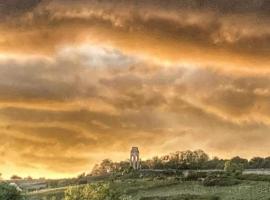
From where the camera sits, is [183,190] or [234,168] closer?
[183,190]

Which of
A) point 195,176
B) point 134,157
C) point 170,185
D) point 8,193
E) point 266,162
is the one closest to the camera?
point 8,193

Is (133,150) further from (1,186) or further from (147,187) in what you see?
(1,186)

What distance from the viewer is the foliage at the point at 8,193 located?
58.4 meters

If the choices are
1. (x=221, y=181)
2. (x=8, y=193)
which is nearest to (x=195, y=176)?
(x=221, y=181)

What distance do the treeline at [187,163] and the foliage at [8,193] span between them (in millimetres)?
56903

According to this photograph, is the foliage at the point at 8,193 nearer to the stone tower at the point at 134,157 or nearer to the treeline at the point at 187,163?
the treeline at the point at 187,163

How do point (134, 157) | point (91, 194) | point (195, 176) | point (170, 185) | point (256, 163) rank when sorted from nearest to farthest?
point (91, 194), point (170, 185), point (195, 176), point (256, 163), point (134, 157)

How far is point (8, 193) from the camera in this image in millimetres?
58688

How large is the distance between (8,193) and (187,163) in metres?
69.2

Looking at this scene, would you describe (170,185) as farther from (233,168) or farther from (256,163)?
(256,163)

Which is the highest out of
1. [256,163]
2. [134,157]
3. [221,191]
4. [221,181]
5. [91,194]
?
[134,157]

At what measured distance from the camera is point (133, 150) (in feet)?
431

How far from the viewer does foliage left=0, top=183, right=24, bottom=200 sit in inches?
2299

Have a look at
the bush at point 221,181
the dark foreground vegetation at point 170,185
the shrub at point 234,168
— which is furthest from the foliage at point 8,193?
the shrub at point 234,168
